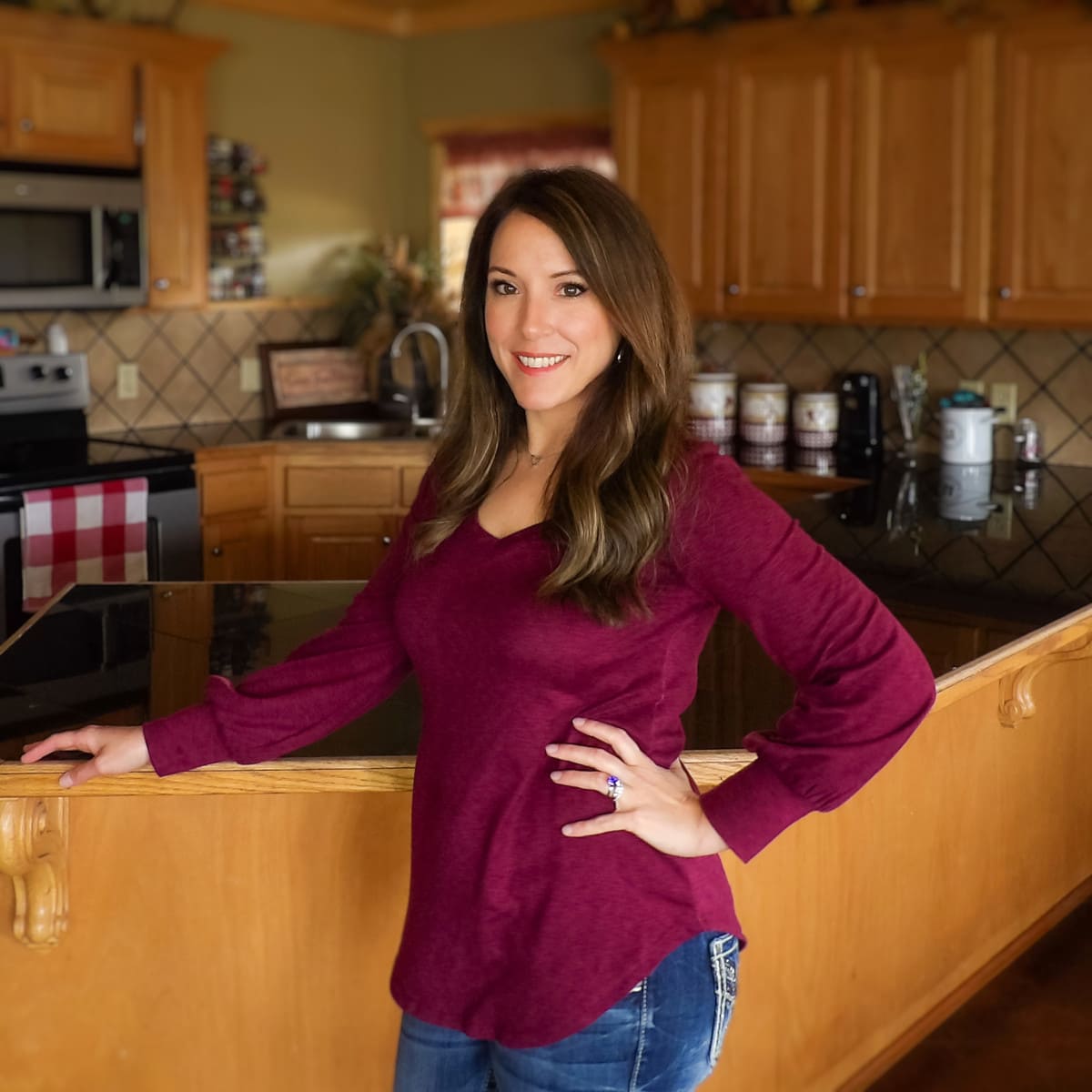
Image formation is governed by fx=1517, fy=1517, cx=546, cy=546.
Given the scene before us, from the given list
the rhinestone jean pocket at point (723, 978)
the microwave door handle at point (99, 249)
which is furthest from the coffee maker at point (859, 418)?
the rhinestone jean pocket at point (723, 978)

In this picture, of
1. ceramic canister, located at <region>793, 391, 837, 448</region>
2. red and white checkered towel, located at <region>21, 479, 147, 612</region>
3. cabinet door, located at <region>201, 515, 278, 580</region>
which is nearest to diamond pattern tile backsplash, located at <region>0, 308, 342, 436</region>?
cabinet door, located at <region>201, 515, 278, 580</region>

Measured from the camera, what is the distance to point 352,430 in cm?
533

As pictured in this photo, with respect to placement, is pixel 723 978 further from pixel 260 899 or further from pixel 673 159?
pixel 673 159

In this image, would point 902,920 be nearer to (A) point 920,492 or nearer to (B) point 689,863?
(B) point 689,863

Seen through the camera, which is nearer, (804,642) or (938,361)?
(804,642)

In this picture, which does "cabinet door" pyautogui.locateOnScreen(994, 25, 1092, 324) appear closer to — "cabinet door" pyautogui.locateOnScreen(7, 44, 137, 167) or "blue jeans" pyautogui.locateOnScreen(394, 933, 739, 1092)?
"cabinet door" pyautogui.locateOnScreen(7, 44, 137, 167)

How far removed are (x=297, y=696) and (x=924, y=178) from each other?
128 inches

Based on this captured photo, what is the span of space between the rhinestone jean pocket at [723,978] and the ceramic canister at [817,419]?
354 cm

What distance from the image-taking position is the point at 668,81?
479 centimetres

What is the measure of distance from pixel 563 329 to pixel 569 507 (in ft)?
0.56

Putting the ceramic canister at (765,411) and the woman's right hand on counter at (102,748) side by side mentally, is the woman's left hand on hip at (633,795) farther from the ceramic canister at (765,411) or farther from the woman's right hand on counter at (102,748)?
the ceramic canister at (765,411)

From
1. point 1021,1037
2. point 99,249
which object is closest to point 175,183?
point 99,249

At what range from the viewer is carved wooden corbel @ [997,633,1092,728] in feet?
9.23

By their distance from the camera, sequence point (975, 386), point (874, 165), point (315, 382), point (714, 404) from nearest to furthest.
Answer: point (874, 165) → point (975, 386) → point (714, 404) → point (315, 382)
